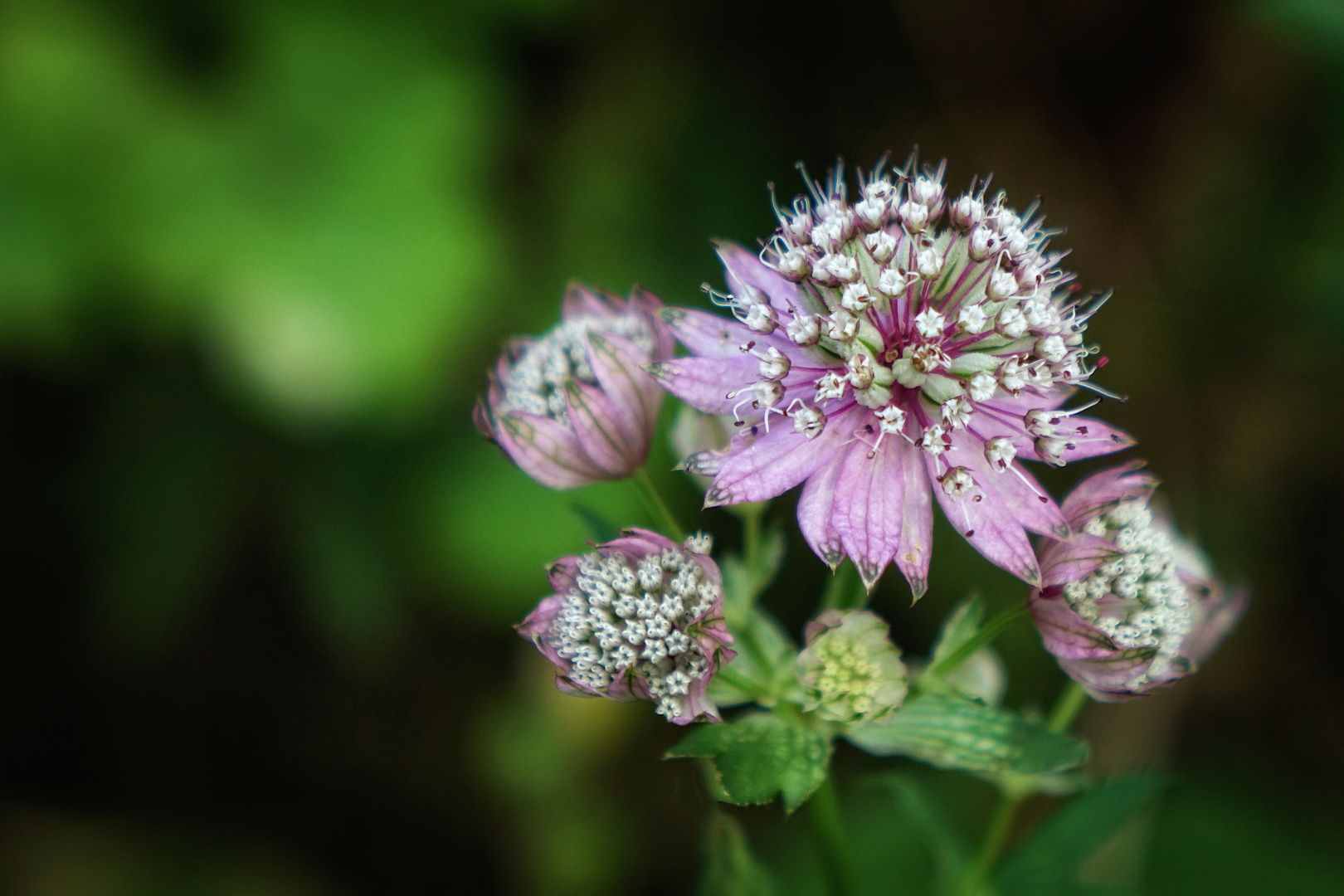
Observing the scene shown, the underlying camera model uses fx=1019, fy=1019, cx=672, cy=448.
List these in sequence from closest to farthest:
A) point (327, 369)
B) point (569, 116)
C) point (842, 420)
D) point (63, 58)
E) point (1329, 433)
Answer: point (842, 420) → point (327, 369) → point (63, 58) → point (1329, 433) → point (569, 116)

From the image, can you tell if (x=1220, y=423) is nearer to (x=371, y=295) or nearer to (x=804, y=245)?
(x=804, y=245)

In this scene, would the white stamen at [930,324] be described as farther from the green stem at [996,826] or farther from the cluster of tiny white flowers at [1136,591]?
the green stem at [996,826]

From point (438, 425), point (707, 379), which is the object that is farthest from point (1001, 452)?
point (438, 425)

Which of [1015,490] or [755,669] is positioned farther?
[755,669]

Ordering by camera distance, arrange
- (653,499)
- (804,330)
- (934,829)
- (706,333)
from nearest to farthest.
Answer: (804,330) → (706,333) → (653,499) → (934,829)

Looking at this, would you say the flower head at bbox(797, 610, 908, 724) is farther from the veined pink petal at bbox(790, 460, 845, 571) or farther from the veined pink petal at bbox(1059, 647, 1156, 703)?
the veined pink petal at bbox(1059, 647, 1156, 703)

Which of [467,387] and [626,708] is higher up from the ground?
[467,387]

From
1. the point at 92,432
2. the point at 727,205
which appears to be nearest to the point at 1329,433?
the point at 727,205

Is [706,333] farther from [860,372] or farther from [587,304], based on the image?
[587,304]
